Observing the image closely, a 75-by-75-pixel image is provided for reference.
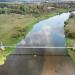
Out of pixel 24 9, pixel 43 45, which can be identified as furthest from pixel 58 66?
pixel 24 9

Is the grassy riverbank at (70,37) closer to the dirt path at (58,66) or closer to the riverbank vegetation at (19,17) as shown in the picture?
the dirt path at (58,66)

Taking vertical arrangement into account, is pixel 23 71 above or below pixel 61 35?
below

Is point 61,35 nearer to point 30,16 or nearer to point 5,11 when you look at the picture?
point 30,16

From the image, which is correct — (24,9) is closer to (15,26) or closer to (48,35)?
(15,26)

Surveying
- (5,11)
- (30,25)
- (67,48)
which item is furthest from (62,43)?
(5,11)

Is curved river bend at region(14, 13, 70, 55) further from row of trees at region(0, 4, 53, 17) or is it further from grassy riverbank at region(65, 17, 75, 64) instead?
row of trees at region(0, 4, 53, 17)

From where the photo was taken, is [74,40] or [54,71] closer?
[54,71]
